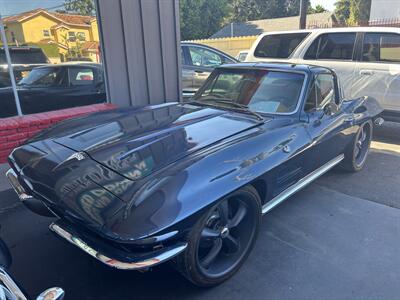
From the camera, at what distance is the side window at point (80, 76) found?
16.5 feet

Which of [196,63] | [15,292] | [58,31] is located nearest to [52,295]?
[15,292]

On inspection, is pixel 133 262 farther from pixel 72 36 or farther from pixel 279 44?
pixel 279 44

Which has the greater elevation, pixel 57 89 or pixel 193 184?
pixel 57 89

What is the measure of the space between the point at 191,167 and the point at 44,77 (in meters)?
3.51

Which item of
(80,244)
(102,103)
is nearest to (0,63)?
(102,103)

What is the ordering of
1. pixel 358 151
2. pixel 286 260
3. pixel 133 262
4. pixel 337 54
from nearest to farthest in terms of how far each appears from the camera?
1. pixel 133 262
2. pixel 286 260
3. pixel 358 151
4. pixel 337 54

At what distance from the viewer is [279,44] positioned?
23.3 feet

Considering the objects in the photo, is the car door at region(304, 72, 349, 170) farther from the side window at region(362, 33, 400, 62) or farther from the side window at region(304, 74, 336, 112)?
the side window at region(362, 33, 400, 62)

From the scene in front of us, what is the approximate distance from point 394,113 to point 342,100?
2.34 meters

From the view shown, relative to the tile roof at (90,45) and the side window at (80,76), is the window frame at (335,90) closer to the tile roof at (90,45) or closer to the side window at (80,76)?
the tile roof at (90,45)

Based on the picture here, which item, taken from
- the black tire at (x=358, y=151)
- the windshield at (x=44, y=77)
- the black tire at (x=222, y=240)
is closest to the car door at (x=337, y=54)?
the black tire at (x=358, y=151)

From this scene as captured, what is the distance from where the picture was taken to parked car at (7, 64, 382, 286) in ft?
6.43

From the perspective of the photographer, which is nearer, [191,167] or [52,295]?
[52,295]

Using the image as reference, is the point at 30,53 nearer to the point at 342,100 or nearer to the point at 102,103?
the point at 102,103
